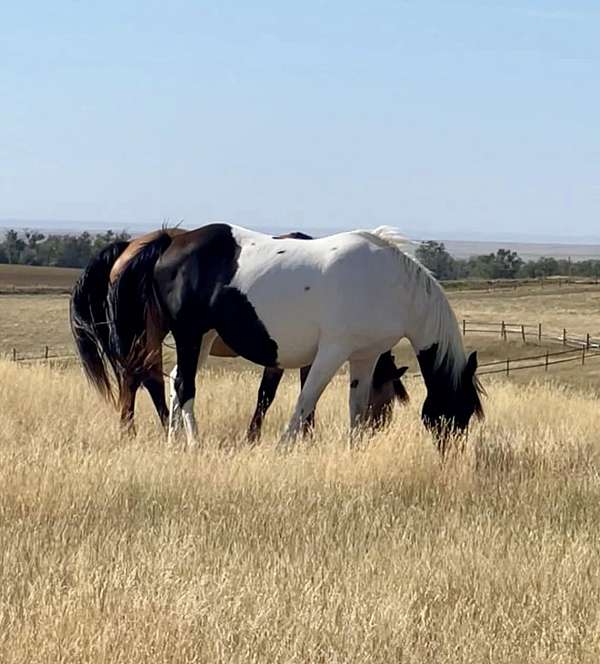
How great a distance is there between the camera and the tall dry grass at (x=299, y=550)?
4191 mm

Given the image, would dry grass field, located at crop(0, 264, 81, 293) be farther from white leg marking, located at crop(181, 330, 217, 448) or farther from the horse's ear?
the horse's ear

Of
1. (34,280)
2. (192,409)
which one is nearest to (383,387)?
(192,409)

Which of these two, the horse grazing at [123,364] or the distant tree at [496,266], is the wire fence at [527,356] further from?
the distant tree at [496,266]

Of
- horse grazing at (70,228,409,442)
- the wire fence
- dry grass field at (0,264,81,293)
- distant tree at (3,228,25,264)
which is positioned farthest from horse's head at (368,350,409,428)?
distant tree at (3,228,25,264)

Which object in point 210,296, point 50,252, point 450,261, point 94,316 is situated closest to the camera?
point 210,296

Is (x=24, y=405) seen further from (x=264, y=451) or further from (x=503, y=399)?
(x=503, y=399)

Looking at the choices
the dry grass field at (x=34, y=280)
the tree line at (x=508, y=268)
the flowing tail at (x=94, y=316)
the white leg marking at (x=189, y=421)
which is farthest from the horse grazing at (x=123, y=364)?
the tree line at (x=508, y=268)

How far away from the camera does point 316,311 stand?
28.7ft

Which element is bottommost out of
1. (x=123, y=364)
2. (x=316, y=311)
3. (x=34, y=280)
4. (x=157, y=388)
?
(x=34, y=280)

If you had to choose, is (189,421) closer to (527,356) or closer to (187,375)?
(187,375)

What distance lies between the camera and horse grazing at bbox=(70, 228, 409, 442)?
9.51m

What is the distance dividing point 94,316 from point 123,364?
0.64 m

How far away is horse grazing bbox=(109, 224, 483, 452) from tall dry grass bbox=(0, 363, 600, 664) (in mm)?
530

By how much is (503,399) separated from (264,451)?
5.58 m
